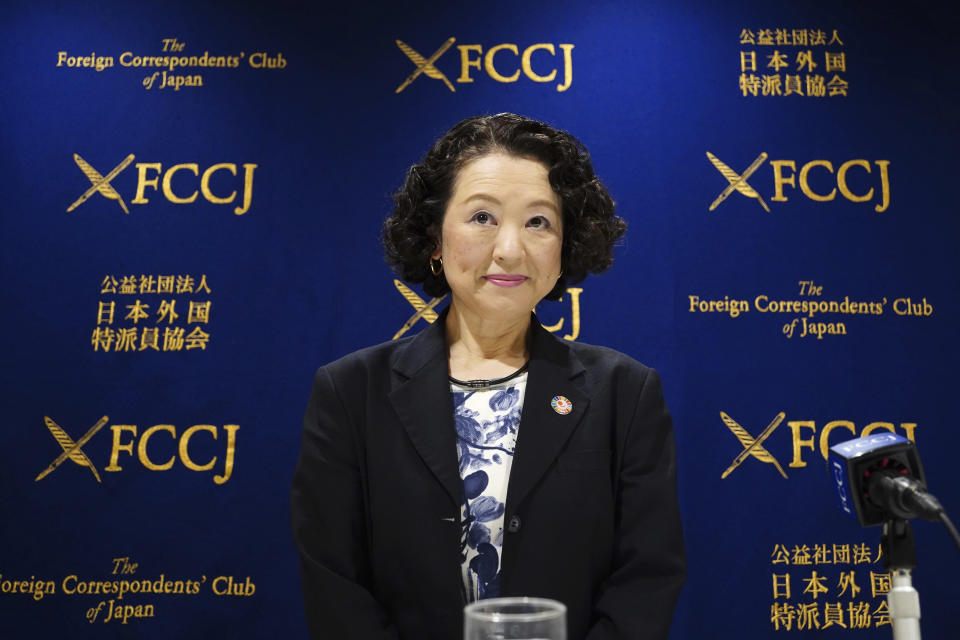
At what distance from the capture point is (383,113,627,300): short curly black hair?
1.61m

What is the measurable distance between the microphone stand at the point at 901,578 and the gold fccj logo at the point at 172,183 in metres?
2.32

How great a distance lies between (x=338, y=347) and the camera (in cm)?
273

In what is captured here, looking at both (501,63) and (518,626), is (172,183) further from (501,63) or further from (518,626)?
(518,626)

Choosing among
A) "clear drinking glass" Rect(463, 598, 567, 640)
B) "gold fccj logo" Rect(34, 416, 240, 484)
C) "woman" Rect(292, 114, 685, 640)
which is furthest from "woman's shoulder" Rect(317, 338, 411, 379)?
"gold fccj logo" Rect(34, 416, 240, 484)

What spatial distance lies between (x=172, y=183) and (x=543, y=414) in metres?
1.90

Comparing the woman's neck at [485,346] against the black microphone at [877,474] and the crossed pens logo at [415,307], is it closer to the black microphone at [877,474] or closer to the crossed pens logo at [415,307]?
the black microphone at [877,474]

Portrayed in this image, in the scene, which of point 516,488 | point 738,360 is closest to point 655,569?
point 516,488

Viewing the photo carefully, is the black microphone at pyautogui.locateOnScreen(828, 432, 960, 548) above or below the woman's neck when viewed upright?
below

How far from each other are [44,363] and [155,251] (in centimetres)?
53

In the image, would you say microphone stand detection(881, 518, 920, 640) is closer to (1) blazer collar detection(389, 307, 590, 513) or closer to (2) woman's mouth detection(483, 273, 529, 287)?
(1) blazer collar detection(389, 307, 590, 513)

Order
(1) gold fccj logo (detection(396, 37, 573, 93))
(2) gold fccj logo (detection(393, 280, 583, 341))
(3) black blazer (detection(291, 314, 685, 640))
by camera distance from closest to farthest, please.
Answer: (3) black blazer (detection(291, 314, 685, 640)), (2) gold fccj logo (detection(393, 280, 583, 341)), (1) gold fccj logo (detection(396, 37, 573, 93))

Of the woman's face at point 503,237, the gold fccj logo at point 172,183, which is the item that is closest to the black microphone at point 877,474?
the woman's face at point 503,237

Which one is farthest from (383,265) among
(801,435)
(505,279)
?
(801,435)

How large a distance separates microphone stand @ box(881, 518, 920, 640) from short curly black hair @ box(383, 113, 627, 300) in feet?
2.66
